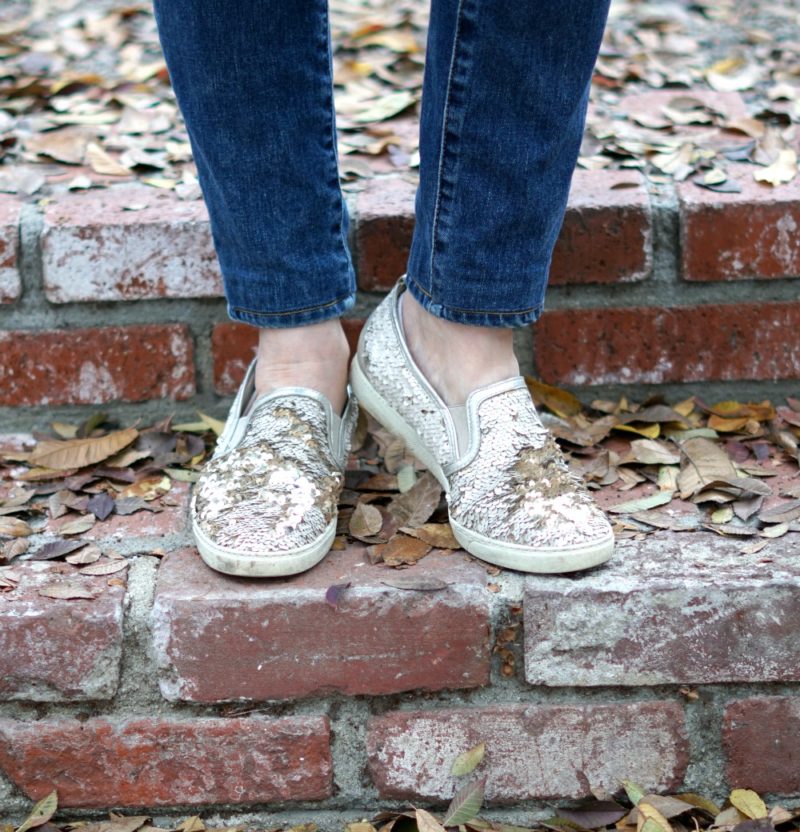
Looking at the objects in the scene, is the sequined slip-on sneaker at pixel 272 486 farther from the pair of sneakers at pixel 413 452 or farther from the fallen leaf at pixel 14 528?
the fallen leaf at pixel 14 528

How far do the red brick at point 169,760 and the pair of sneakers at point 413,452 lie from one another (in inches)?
6.1

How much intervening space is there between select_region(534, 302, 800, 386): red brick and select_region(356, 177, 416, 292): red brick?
18 centimetres

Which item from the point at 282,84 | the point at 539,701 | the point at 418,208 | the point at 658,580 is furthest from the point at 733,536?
the point at 282,84

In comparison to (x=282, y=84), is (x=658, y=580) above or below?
below

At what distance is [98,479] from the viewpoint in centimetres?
116

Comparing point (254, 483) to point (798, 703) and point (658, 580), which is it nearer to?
point (658, 580)

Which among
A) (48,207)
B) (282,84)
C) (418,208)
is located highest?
(282,84)

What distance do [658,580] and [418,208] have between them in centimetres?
42

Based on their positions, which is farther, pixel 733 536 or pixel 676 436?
pixel 676 436

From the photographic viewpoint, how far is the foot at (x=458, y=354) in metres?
1.02

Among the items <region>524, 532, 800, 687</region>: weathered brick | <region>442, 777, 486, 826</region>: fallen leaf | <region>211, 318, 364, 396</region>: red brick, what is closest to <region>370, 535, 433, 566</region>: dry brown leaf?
<region>524, 532, 800, 687</region>: weathered brick

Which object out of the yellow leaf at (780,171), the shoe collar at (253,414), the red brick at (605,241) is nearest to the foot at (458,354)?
the shoe collar at (253,414)

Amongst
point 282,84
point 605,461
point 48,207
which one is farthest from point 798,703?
point 48,207

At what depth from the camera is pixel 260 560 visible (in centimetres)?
93
